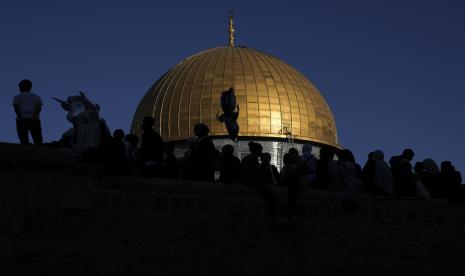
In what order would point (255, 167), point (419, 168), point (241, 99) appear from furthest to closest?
point (241, 99), point (419, 168), point (255, 167)

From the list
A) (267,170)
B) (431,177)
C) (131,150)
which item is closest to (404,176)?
(431,177)

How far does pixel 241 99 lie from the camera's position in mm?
31531

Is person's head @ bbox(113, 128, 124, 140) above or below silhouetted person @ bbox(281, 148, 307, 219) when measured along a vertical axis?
above

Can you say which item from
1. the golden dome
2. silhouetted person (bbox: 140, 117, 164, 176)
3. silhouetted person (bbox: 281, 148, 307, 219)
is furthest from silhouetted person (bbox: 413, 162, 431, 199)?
the golden dome

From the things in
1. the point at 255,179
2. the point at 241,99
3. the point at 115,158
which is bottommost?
the point at 255,179

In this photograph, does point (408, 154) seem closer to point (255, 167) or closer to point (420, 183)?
point (420, 183)

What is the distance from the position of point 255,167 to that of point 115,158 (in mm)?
1711

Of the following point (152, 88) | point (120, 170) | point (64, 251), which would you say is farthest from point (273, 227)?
point (152, 88)

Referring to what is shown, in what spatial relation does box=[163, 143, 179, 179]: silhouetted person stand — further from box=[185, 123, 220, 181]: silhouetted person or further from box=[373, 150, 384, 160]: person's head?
box=[373, 150, 384, 160]: person's head

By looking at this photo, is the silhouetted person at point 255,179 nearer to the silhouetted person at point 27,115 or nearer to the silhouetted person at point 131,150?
the silhouetted person at point 131,150

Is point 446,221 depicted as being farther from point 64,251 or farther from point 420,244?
point 64,251

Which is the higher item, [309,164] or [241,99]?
[241,99]

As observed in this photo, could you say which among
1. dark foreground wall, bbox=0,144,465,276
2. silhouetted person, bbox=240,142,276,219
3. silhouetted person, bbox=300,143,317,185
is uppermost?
silhouetted person, bbox=300,143,317,185

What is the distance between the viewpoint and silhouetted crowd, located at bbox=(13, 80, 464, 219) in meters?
10.2
